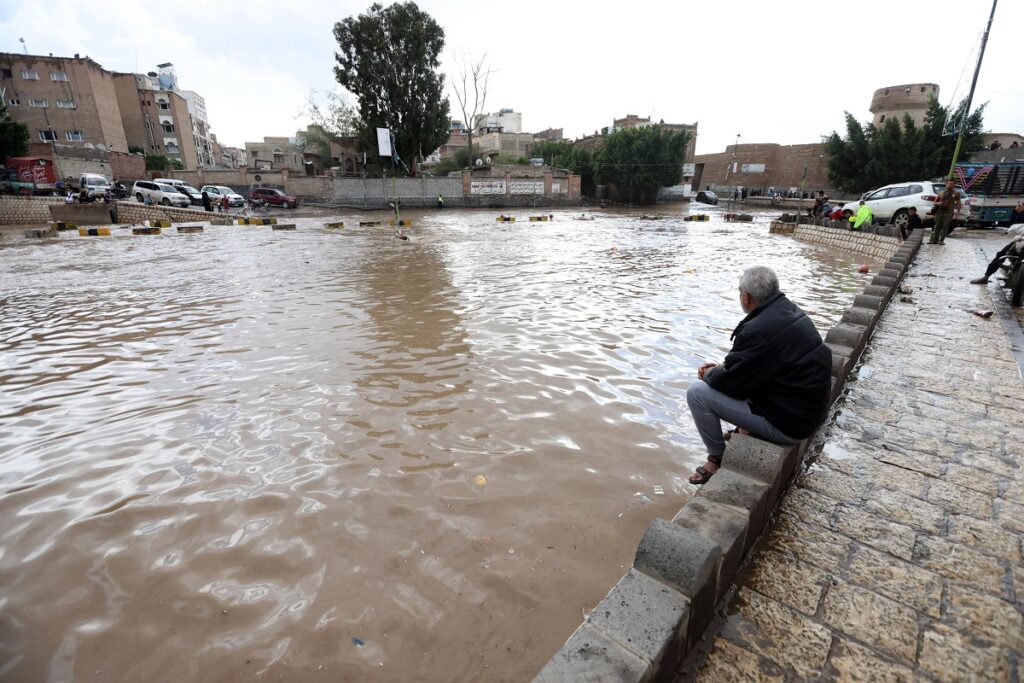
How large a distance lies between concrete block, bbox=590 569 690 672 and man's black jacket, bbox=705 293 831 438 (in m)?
1.46

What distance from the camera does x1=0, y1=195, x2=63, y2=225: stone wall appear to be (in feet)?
77.3

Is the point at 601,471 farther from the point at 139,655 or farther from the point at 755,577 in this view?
the point at 139,655

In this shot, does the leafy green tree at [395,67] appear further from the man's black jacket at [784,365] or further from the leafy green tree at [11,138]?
the man's black jacket at [784,365]

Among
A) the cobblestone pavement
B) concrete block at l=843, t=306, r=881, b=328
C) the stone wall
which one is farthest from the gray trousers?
the stone wall

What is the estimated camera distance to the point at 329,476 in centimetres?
341

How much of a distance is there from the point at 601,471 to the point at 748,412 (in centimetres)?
110

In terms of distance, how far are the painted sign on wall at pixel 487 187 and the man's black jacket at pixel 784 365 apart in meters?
37.6

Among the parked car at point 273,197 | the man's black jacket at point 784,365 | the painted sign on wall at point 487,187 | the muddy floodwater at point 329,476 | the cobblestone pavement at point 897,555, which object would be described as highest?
the painted sign on wall at point 487,187

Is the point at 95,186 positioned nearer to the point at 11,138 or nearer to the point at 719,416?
the point at 11,138

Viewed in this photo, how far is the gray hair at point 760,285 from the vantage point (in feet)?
9.21

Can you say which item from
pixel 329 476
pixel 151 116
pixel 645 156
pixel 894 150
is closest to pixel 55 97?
pixel 151 116

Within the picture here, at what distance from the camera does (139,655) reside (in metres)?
2.15

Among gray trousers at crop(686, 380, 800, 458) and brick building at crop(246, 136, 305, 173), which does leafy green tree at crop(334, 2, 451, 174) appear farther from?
gray trousers at crop(686, 380, 800, 458)

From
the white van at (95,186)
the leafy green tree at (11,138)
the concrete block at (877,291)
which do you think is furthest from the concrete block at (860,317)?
the leafy green tree at (11,138)
